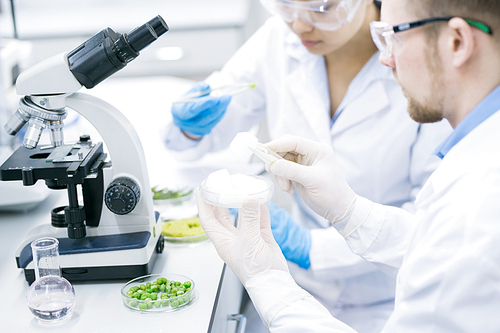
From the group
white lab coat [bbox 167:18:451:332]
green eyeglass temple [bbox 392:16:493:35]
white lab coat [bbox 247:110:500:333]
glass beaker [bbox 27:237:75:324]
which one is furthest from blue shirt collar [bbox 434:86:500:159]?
glass beaker [bbox 27:237:75:324]

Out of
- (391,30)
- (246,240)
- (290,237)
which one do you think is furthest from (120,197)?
(391,30)

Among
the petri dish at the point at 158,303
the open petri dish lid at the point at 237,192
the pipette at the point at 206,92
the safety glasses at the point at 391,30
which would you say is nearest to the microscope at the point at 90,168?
the petri dish at the point at 158,303

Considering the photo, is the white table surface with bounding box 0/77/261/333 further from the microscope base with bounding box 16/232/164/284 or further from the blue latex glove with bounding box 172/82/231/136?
the blue latex glove with bounding box 172/82/231/136

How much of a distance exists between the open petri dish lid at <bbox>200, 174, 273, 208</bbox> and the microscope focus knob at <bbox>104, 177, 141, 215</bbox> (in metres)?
0.19

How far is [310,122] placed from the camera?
1832 mm

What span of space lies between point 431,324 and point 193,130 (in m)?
1.32

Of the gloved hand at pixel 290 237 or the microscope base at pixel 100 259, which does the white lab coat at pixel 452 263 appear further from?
the gloved hand at pixel 290 237

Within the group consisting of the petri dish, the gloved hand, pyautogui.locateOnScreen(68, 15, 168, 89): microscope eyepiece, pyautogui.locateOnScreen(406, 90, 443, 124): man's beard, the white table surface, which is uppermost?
pyautogui.locateOnScreen(68, 15, 168, 89): microscope eyepiece

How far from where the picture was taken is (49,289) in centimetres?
109

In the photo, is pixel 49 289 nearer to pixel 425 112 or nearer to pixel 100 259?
pixel 100 259

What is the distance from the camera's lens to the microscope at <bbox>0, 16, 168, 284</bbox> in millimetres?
1135

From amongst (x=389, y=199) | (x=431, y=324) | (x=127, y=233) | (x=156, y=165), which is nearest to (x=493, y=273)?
(x=431, y=324)

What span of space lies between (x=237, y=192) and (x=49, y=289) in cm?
49

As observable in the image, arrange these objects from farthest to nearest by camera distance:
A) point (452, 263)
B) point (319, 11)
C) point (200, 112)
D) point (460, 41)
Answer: point (200, 112)
point (319, 11)
point (460, 41)
point (452, 263)
